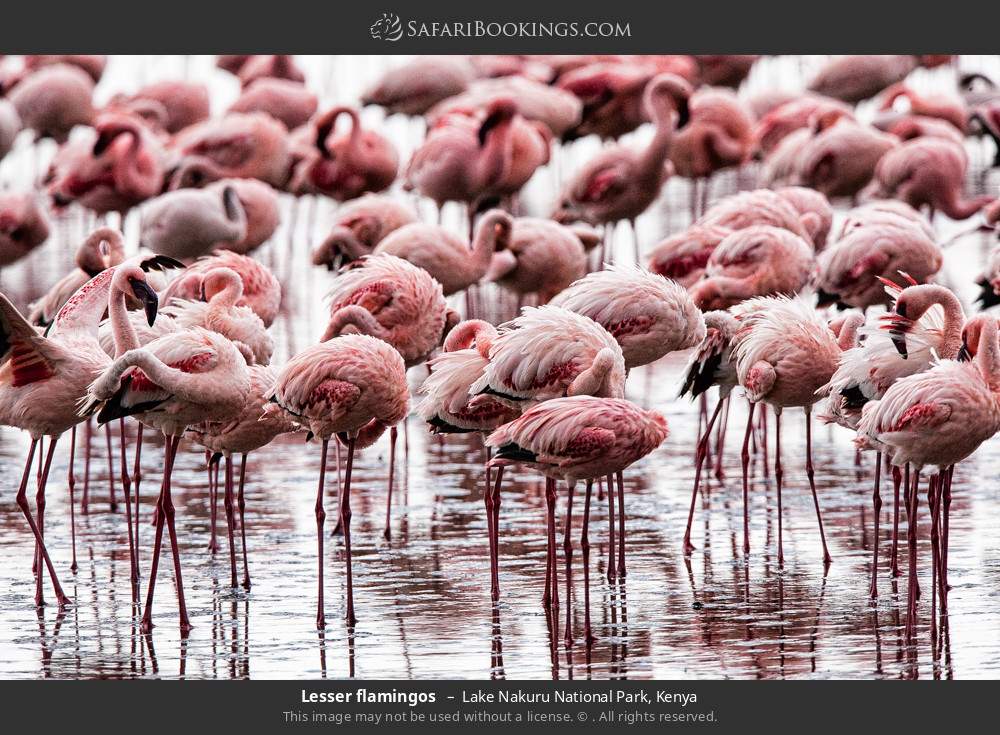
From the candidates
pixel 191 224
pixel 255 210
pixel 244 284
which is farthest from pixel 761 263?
pixel 255 210

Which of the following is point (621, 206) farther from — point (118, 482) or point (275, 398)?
point (275, 398)

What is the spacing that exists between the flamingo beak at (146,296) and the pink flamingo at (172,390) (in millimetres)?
231

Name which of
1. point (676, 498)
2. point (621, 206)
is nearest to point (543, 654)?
point (676, 498)

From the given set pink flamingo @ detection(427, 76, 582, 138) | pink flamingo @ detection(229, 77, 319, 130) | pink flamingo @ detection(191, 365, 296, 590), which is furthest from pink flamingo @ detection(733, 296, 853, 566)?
pink flamingo @ detection(229, 77, 319, 130)

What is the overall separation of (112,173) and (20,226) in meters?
1.84

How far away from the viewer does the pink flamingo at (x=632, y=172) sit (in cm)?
1552

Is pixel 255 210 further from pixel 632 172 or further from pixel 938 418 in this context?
pixel 938 418

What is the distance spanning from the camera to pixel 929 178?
1609 centimetres

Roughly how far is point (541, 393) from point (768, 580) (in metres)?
1.43

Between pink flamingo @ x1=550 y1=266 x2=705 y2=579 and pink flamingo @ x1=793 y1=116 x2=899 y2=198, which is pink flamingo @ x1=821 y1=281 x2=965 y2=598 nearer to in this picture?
pink flamingo @ x1=550 y1=266 x2=705 y2=579

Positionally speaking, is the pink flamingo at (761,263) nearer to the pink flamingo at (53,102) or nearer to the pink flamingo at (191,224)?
the pink flamingo at (191,224)

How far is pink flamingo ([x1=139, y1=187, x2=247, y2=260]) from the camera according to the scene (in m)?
15.2

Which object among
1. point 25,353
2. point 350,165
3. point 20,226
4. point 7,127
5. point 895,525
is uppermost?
point 7,127

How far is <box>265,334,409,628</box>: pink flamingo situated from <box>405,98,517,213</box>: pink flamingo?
27.0 feet
